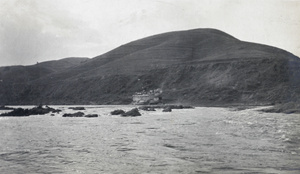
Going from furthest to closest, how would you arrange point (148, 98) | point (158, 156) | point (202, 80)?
point (202, 80), point (148, 98), point (158, 156)

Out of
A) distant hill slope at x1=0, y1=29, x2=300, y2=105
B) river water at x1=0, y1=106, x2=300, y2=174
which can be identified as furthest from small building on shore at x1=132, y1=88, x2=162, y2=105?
river water at x1=0, y1=106, x2=300, y2=174

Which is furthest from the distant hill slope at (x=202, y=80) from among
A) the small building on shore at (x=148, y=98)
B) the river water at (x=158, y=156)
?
the river water at (x=158, y=156)

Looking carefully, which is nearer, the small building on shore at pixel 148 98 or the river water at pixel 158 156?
the river water at pixel 158 156

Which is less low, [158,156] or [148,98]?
[148,98]

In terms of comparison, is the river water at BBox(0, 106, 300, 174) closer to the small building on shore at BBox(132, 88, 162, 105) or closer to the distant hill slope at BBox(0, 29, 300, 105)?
the distant hill slope at BBox(0, 29, 300, 105)

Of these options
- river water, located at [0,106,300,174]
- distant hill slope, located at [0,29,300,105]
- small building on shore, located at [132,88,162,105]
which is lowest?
river water, located at [0,106,300,174]

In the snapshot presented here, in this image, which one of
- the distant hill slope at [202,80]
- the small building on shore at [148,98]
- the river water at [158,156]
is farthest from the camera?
the small building on shore at [148,98]

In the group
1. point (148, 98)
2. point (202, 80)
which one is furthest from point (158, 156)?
point (202, 80)

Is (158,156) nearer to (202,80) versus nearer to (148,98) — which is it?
(148,98)

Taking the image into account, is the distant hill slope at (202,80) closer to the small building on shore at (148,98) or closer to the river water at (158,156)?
the small building on shore at (148,98)

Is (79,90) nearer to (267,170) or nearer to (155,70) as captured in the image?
(155,70)

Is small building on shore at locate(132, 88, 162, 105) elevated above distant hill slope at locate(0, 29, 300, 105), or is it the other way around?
distant hill slope at locate(0, 29, 300, 105)
